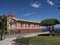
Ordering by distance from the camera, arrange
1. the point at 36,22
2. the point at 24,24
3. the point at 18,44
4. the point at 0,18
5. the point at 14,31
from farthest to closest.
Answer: the point at 36,22
the point at 24,24
the point at 14,31
the point at 0,18
the point at 18,44

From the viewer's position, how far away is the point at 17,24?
49125mm

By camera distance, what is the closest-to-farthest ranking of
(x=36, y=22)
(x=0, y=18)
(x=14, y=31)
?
(x=0, y=18)
(x=14, y=31)
(x=36, y=22)

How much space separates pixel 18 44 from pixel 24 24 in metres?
27.2

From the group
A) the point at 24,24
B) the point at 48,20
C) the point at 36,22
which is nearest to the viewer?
the point at 48,20

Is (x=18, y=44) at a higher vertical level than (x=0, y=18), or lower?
lower

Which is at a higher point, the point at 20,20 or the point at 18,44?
the point at 20,20

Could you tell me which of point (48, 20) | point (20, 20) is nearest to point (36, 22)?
point (20, 20)

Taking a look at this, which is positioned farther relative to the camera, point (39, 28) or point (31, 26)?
point (39, 28)

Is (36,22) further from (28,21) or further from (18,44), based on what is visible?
(18,44)

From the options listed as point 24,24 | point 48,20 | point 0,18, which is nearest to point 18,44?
point 0,18

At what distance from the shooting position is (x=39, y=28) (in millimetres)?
58812

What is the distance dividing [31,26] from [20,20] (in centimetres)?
611

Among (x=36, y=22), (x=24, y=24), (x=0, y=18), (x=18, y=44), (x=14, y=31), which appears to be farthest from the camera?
(x=36, y=22)

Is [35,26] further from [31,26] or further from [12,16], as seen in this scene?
[12,16]
